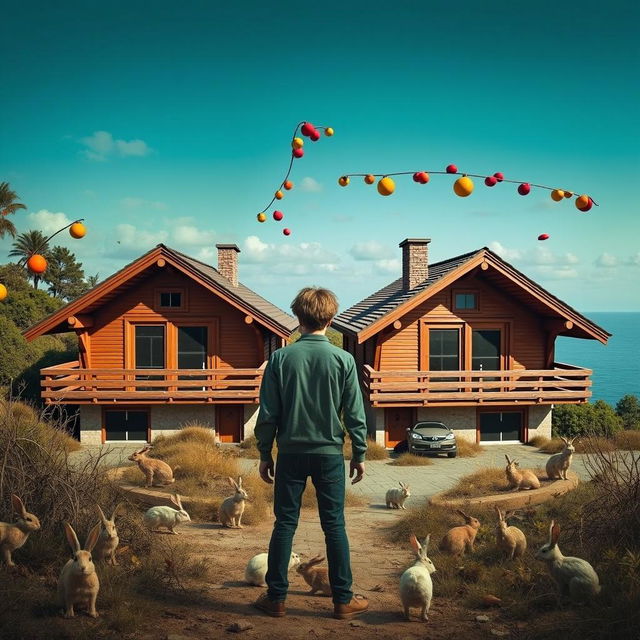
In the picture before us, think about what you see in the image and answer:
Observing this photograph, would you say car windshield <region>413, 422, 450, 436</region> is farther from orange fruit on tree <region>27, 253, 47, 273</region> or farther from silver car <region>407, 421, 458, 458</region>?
orange fruit on tree <region>27, 253, 47, 273</region>

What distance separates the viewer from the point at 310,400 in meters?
4.93

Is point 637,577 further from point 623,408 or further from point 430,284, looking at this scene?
point 623,408

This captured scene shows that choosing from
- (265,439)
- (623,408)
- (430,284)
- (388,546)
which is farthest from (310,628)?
(623,408)

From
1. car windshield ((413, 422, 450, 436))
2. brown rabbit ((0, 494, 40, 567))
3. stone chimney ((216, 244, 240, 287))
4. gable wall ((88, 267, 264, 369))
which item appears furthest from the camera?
stone chimney ((216, 244, 240, 287))

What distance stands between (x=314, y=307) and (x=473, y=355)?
50.9 ft

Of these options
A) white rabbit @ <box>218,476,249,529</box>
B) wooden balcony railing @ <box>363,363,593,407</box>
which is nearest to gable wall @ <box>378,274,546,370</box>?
wooden balcony railing @ <box>363,363,593,407</box>

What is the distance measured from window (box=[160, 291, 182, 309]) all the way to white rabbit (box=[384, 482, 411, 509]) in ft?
35.4

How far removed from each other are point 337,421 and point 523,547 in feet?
10.9

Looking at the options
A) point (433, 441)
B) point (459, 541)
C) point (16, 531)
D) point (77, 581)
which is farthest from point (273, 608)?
point (433, 441)

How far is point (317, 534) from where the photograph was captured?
351 inches

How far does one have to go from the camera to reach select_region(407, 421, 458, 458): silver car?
1686cm

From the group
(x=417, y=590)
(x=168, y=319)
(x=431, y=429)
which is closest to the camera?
(x=417, y=590)

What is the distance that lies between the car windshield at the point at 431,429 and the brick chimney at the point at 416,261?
5454mm

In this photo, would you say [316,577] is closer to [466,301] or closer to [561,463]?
[561,463]
